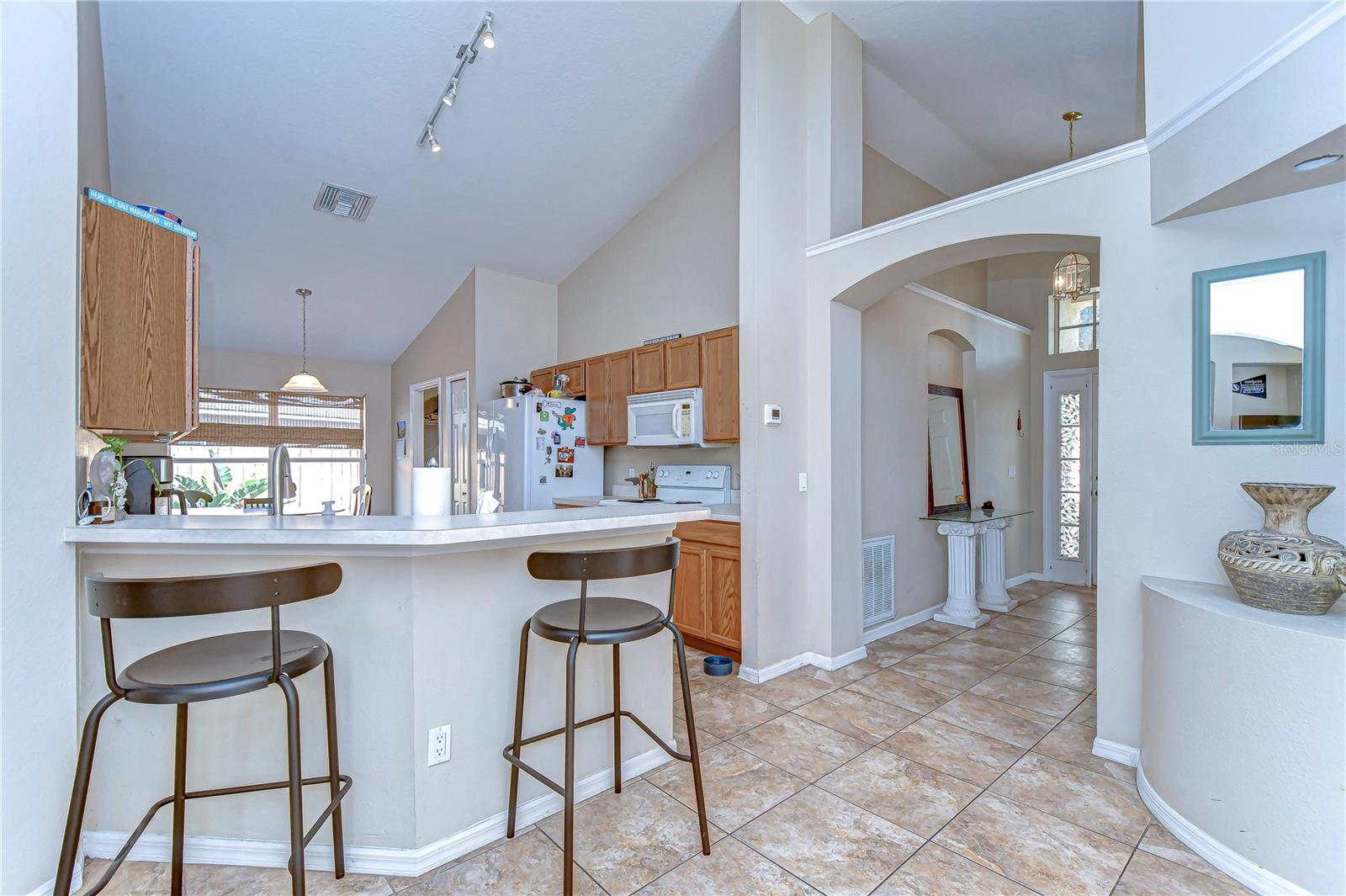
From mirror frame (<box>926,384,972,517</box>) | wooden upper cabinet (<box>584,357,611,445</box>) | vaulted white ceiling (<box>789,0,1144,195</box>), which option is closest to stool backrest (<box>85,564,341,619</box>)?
wooden upper cabinet (<box>584,357,611,445</box>)

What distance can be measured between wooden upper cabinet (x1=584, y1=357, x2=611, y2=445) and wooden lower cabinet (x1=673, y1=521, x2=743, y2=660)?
158cm

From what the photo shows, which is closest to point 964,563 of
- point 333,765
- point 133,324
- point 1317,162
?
point 1317,162

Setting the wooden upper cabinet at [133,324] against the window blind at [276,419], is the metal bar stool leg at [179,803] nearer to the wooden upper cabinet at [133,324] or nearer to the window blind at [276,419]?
the wooden upper cabinet at [133,324]

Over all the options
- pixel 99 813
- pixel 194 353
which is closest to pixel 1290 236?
pixel 194 353

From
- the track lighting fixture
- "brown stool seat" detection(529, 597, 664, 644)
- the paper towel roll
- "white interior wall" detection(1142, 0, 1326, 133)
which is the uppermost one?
the track lighting fixture

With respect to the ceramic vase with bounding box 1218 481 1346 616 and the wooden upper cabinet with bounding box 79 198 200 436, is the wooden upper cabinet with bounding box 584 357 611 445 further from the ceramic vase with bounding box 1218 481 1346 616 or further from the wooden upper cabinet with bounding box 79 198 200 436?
the ceramic vase with bounding box 1218 481 1346 616

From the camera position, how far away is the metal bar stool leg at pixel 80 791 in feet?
4.27

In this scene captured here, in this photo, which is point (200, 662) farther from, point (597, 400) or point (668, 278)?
point (668, 278)

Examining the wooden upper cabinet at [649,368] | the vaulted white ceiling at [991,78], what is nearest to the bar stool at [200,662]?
the wooden upper cabinet at [649,368]

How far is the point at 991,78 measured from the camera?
3.93 meters

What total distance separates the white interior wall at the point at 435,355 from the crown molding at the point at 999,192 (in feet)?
11.3

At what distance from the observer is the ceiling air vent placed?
445 centimetres

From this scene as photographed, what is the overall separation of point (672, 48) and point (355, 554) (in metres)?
3.57

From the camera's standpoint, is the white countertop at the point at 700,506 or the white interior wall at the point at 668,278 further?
the white interior wall at the point at 668,278
